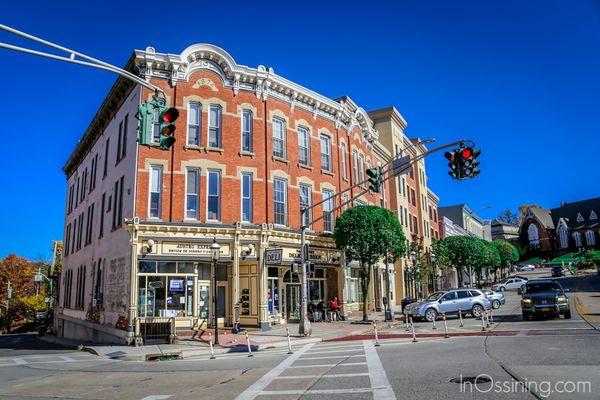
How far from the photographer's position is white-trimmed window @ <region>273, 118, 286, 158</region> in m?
27.8

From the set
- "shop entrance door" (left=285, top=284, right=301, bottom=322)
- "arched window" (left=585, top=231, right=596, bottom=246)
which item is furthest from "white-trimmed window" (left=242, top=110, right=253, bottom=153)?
"arched window" (left=585, top=231, right=596, bottom=246)

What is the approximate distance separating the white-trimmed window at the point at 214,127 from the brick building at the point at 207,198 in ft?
0.19

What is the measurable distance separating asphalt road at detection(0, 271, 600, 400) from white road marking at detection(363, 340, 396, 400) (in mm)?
19

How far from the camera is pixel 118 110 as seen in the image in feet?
90.9

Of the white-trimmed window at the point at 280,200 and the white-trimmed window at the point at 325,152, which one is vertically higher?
the white-trimmed window at the point at 325,152

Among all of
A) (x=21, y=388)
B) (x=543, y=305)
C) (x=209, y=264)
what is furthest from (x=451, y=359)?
(x=209, y=264)

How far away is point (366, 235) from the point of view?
26891 millimetres

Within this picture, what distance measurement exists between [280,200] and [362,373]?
17.7 meters

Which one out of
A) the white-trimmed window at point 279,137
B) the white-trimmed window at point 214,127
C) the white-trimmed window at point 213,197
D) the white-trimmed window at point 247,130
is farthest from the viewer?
the white-trimmed window at point 279,137

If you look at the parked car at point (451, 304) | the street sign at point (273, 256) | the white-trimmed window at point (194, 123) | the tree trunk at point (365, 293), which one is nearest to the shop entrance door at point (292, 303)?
the street sign at point (273, 256)

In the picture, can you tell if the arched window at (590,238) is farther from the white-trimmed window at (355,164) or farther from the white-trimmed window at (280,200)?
the white-trimmed window at (280,200)

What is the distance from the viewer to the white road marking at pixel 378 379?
7988 mm

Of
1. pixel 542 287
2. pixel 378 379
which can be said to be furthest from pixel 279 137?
pixel 378 379

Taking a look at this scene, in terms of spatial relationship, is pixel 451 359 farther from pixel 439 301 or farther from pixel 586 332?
pixel 439 301
